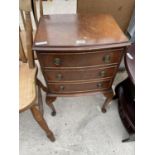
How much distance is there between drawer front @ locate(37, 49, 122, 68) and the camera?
938mm

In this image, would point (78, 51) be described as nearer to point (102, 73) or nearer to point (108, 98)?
point (102, 73)

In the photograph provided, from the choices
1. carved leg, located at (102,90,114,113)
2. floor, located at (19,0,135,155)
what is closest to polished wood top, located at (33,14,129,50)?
carved leg, located at (102,90,114,113)

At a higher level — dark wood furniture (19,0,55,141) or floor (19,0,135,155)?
dark wood furniture (19,0,55,141)

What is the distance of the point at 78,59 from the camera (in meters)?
0.97

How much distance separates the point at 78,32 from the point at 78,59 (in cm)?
17

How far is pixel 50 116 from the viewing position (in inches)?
58.3

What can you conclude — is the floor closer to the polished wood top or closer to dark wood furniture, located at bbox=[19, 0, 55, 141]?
dark wood furniture, located at bbox=[19, 0, 55, 141]

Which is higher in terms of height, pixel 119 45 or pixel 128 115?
pixel 119 45

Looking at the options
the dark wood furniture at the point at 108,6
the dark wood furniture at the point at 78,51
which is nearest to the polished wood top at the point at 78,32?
the dark wood furniture at the point at 78,51

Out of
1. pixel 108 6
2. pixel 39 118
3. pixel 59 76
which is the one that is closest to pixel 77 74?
pixel 59 76

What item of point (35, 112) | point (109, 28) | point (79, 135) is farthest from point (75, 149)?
point (109, 28)
